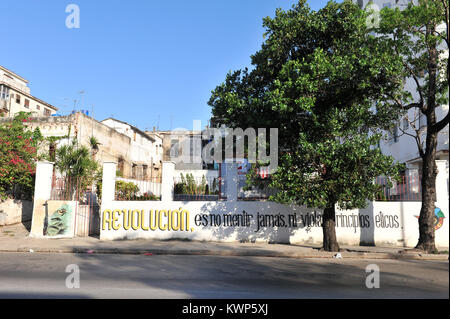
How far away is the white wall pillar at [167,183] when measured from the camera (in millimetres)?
14680

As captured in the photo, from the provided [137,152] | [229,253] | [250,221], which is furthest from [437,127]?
[137,152]

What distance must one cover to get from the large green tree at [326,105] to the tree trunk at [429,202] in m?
1.50

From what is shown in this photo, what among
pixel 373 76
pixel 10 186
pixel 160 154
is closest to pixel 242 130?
Result: pixel 373 76

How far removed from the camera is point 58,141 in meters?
23.7

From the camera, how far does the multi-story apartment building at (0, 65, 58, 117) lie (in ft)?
119

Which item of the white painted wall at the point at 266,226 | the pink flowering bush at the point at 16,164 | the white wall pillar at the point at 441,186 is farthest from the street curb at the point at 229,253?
the pink flowering bush at the point at 16,164

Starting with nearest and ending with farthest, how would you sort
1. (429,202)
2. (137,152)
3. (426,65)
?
(429,202) → (426,65) → (137,152)

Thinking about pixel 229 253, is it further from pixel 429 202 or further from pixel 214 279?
pixel 429 202

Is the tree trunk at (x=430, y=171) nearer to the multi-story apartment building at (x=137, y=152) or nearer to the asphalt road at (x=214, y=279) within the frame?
the asphalt road at (x=214, y=279)

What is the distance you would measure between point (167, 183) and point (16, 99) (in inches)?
1276

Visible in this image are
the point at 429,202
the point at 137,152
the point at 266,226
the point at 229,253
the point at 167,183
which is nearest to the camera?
the point at 429,202

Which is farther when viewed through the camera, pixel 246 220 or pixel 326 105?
pixel 246 220

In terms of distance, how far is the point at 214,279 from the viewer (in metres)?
7.18

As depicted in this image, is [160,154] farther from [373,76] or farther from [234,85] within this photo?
[373,76]
